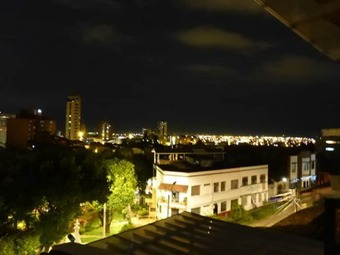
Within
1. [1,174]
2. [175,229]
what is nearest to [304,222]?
[175,229]

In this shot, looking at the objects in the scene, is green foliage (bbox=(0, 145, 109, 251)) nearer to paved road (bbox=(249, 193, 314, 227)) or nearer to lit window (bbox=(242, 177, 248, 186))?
paved road (bbox=(249, 193, 314, 227))

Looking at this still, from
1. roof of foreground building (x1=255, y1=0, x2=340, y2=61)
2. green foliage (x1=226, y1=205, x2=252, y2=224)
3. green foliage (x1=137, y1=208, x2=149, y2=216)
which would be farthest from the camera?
green foliage (x1=137, y1=208, x2=149, y2=216)

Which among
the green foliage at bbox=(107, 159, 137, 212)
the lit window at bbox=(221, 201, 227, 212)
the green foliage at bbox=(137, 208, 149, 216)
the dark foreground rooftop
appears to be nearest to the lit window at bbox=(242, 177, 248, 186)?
the lit window at bbox=(221, 201, 227, 212)

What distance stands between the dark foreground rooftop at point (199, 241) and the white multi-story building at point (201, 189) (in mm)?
16969

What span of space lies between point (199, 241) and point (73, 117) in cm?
11392

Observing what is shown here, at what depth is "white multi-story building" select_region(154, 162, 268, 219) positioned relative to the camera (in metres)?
22.7

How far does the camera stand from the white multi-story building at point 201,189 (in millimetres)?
22719

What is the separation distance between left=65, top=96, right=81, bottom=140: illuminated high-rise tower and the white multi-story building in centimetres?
9106

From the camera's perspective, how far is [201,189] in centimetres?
2328

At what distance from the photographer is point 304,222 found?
9281 millimetres

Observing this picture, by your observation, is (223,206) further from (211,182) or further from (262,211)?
(262,211)

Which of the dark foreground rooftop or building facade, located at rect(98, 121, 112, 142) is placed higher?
building facade, located at rect(98, 121, 112, 142)

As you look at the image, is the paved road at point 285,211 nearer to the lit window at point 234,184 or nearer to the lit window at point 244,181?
the lit window at point 244,181

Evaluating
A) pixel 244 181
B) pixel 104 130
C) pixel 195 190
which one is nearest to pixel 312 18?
pixel 195 190
